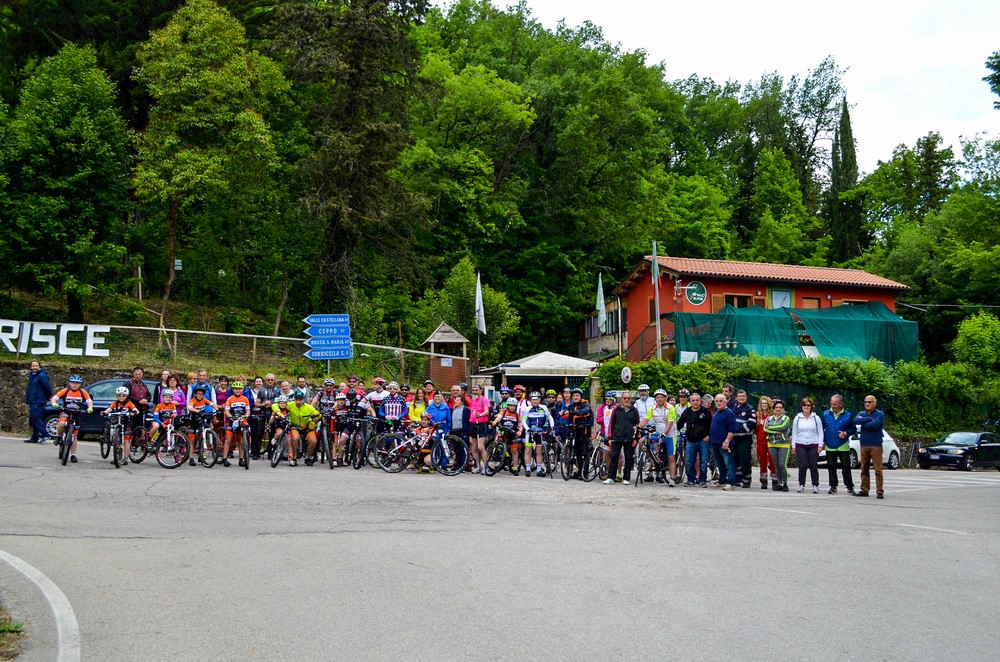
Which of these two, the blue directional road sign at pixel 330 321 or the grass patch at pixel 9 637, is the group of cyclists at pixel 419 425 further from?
the grass patch at pixel 9 637

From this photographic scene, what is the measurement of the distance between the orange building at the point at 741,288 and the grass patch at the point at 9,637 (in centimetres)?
3720

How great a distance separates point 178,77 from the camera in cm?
3247

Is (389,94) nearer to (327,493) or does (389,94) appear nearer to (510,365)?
(510,365)

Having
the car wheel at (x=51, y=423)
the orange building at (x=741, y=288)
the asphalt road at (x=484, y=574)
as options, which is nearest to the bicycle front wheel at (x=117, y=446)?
the asphalt road at (x=484, y=574)

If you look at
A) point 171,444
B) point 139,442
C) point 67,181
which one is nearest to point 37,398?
point 139,442

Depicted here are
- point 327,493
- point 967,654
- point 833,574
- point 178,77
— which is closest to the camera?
point 967,654

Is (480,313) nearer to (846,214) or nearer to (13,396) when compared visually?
(13,396)

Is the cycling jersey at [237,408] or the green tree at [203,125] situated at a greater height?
the green tree at [203,125]

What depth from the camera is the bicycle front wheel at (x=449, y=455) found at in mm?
17719

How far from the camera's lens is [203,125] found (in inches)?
1266

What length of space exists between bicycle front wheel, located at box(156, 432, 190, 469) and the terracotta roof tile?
29012mm

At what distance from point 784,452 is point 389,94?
22074 mm

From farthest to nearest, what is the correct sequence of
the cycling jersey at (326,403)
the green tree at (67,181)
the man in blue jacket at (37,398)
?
the green tree at (67,181) → the man in blue jacket at (37,398) → the cycling jersey at (326,403)

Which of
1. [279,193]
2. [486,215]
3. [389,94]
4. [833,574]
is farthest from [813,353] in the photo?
[833,574]
